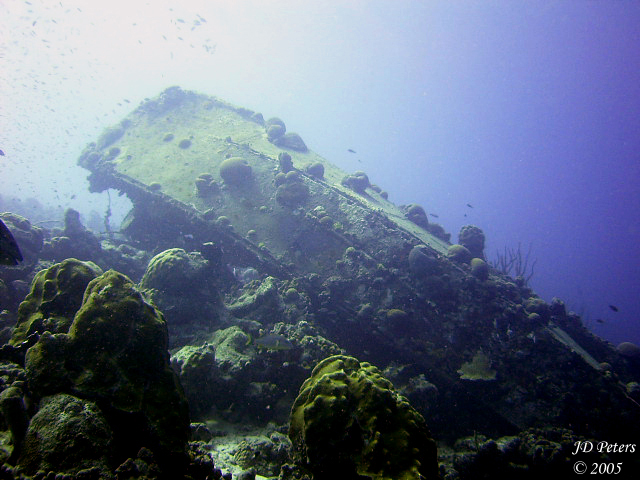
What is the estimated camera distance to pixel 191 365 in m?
6.26

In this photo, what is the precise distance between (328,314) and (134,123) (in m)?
21.0

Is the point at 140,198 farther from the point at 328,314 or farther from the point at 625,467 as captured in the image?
the point at 625,467

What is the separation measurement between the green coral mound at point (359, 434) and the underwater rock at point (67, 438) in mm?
2341

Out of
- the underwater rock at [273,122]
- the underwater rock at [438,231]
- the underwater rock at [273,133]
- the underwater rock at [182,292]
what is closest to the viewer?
the underwater rock at [182,292]

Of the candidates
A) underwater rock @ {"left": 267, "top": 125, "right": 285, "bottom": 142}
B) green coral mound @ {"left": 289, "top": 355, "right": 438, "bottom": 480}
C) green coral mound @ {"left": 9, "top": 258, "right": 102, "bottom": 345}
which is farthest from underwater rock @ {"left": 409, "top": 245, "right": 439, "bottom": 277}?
underwater rock @ {"left": 267, "top": 125, "right": 285, "bottom": 142}

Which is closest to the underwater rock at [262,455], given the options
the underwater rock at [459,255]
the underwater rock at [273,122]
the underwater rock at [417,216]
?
the underwater rock at [459,255]

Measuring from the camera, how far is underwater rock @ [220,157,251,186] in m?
13.9

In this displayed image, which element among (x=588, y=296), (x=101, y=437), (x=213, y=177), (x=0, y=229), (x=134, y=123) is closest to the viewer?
(x=101, y=437)

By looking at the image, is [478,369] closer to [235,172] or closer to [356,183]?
[356,183]

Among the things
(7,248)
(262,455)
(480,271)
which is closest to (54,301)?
(7,248)

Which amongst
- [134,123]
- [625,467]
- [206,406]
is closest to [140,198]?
[134,123]

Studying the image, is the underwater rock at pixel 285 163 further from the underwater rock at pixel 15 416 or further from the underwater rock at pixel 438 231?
the underwater rock at pixel 15 416

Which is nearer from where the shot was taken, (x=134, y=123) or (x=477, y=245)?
(x=477, y=245)

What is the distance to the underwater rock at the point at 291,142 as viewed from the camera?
62.4ft
